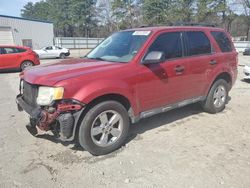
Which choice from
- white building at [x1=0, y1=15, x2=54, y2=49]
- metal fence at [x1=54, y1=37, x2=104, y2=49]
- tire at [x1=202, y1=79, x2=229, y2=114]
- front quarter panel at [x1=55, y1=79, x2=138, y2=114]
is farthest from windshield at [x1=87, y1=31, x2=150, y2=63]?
metal fence at [x1=54, y1=37, x2=104, y2=49]

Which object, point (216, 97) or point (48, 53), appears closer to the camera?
point (216, 97)

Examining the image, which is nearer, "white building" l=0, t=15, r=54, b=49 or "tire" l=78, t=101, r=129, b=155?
"tire" l=78, t=101, r=129, b=155

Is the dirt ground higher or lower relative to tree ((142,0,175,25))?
lower

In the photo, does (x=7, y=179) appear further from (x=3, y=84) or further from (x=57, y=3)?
(x=57, y=3)

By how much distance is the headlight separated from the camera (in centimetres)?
355

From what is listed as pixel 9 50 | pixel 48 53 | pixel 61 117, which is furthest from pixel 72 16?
pixel 61 117

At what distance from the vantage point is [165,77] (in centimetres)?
465

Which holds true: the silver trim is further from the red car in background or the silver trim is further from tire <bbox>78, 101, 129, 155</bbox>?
the red car in background

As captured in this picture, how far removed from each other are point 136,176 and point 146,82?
1.56 m

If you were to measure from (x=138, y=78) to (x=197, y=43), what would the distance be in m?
1.83

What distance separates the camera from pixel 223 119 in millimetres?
5715

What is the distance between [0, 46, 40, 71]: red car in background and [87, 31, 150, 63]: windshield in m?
10.5

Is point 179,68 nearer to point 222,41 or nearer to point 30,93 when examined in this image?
point 222,41

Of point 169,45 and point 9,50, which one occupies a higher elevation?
point 169,45
